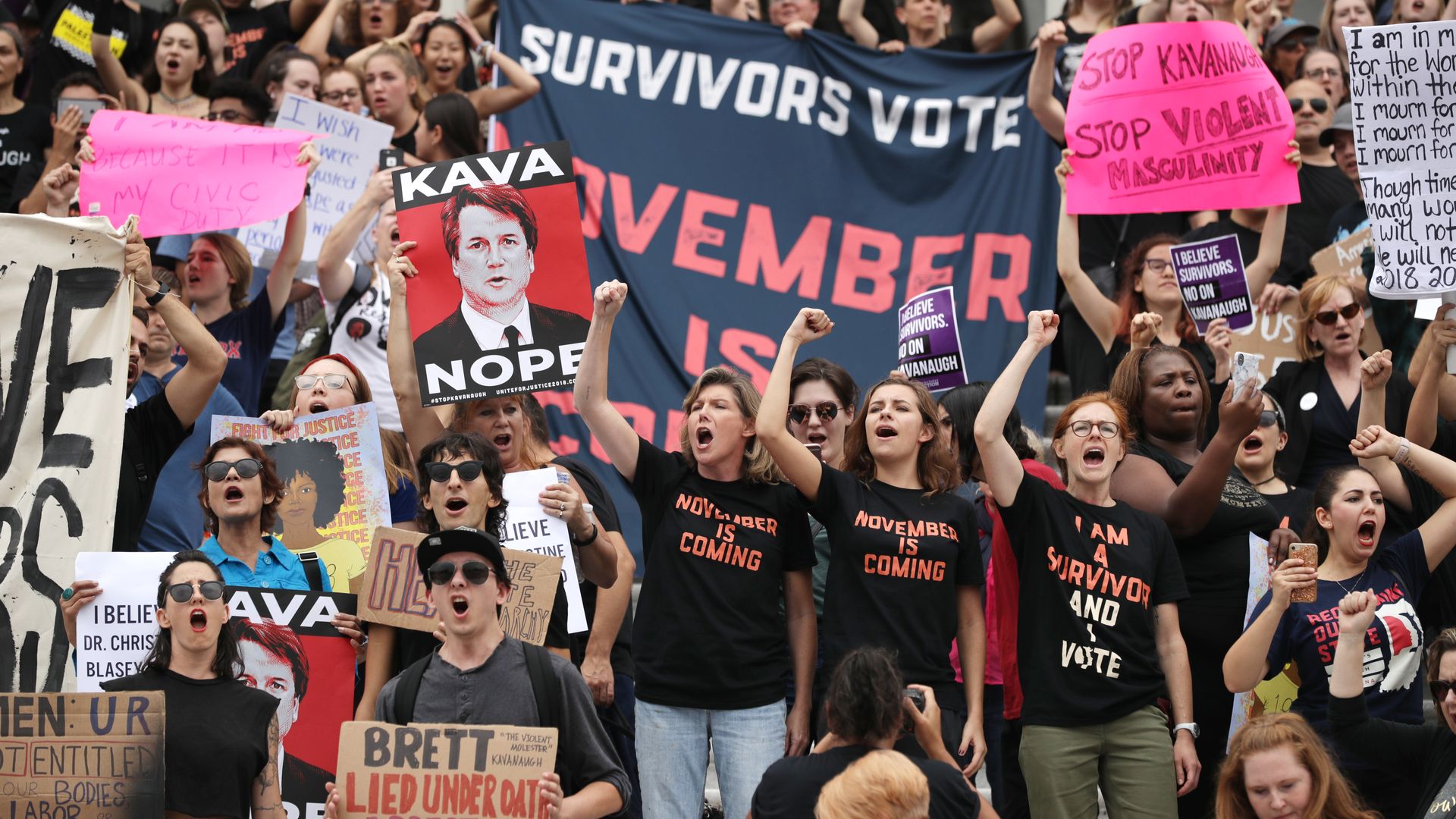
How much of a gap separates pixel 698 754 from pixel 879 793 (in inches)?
54.6

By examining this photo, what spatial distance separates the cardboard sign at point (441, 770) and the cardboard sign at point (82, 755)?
554 mm

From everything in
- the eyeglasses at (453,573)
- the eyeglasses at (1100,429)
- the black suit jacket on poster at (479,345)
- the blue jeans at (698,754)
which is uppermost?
the black suit jacket on poster at (479,345)

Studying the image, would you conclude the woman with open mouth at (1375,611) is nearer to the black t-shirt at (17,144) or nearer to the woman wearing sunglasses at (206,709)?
the woman wearing sunglasses at (206,709)

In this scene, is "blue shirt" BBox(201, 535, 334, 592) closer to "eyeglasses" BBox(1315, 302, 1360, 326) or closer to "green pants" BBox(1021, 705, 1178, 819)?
"green pants" BBox(1021, 705, 1178, 819)

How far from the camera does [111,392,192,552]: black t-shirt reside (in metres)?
6.09

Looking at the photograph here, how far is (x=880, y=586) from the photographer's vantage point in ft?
17.9

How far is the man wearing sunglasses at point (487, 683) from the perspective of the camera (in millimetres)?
4637

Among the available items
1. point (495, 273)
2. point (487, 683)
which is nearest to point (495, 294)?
point (495, 273)

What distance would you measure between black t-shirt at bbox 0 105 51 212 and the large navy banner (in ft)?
8.27

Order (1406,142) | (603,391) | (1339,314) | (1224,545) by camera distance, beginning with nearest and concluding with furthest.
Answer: (603,391), (1224,545), (1406,142), (1339,314)

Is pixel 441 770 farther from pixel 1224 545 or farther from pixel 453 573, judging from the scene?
pixel 1224 545

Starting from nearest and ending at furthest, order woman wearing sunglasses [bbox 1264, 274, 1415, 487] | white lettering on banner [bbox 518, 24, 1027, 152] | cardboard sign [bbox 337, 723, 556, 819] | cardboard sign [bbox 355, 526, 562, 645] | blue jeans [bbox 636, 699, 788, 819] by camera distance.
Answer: cardboard sign [bbox 337, 723, 556, 819] → cardboard sign [bbox 355, 526, 562, 645] → blue jeans [bbox 636, 699, 788, 819] → woman wearing sunglasses [bbox 1264, 274, 1415, 487] → white lettering on banner [bbox 518, 24, 1027, 152]

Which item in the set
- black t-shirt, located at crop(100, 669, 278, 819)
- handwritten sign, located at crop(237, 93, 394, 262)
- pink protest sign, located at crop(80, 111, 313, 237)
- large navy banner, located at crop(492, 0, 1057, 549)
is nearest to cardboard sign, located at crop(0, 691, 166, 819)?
black t-shirt, located at crop(100, 669, 278, 819)

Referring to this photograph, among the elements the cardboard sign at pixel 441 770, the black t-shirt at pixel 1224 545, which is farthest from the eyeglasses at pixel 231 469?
the black t-shirt at pixel 1224 545
